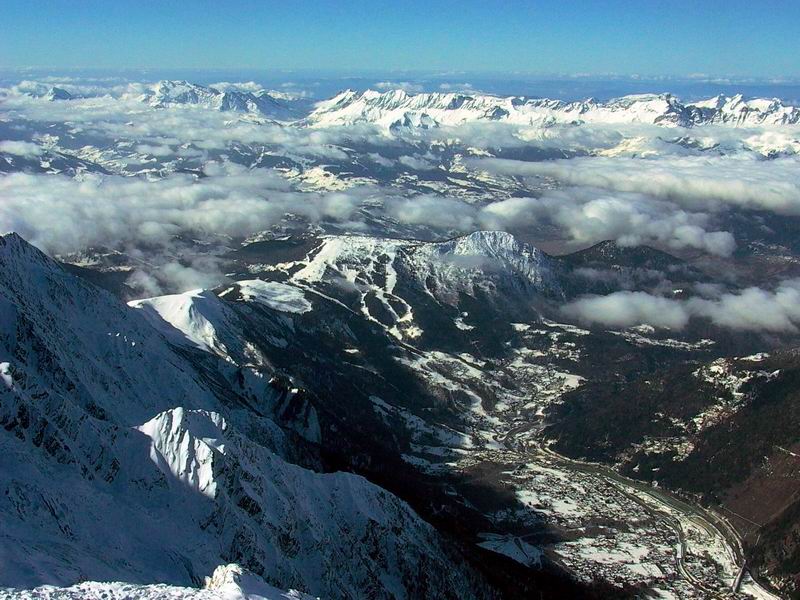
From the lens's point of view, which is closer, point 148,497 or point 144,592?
point 144,592

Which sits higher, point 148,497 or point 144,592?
point 144,592

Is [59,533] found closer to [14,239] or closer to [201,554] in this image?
[201,554]

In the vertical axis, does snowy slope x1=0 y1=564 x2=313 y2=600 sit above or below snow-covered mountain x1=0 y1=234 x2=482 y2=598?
above

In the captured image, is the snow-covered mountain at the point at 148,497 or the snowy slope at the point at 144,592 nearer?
the snowy slope at the point at 144,592

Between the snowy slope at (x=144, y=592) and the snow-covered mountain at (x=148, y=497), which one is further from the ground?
the snowy slope at (x=144, y=592)

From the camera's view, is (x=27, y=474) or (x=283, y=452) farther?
(x=283, y=452)

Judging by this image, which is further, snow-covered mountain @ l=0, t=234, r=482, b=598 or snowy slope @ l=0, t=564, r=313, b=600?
snow-covered mountain @ l=0, t=234, r=482, b=598

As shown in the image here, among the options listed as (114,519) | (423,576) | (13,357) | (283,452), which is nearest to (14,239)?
(13,357)

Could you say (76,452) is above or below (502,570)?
above
